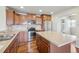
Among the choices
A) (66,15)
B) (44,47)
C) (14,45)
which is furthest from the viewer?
(14,45)

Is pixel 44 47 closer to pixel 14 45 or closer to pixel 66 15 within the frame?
pixel 14 45

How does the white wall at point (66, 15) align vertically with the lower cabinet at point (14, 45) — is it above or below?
above

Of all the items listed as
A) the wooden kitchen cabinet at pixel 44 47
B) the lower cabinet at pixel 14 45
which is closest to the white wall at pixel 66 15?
the wooden kitchen cabinet at pixel 44 47

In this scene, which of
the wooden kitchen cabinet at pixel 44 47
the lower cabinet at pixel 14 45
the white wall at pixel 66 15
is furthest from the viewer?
the wooden kitchen cabinet at pixel 44 47

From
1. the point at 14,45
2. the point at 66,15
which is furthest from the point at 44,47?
the point at 66,15

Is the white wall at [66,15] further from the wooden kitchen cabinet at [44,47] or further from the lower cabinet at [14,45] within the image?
the lower cabinet at [14,45]

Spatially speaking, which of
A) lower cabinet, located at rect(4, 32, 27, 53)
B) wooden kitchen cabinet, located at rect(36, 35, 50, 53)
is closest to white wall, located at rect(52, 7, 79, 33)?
wooden kitchen cabinet, located at rect(36, 35, 50, 53)
